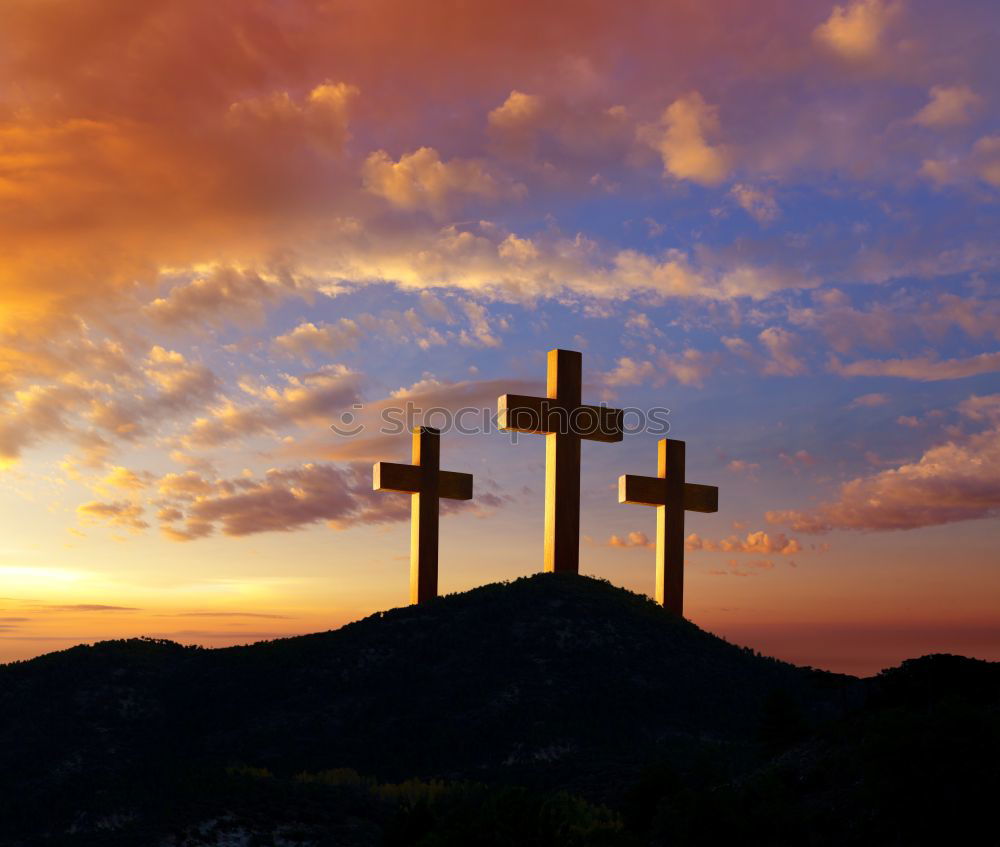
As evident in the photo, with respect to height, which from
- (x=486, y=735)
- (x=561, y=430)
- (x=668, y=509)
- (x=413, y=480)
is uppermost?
(x=561, y=430)

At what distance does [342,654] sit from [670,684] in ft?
25.0

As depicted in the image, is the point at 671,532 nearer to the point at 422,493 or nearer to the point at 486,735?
the point at 422,493

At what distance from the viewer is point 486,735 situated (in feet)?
72.1

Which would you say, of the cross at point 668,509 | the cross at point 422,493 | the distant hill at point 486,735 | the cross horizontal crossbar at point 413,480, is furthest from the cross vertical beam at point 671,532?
the cross at point 422,493

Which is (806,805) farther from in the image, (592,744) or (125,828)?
(125,828)

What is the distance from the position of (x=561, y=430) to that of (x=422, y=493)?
4205 mm

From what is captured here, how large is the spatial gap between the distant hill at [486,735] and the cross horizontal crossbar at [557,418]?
385cm

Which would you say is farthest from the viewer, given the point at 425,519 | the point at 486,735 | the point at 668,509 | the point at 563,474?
the point at 668,509

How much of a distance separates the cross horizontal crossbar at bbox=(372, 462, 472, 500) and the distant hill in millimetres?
2686

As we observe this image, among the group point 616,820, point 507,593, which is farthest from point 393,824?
point 507,593

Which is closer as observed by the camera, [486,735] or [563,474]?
[486,735]

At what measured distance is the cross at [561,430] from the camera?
28078 mm

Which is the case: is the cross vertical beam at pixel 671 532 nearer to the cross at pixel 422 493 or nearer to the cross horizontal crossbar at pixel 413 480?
the cross horizontal crossbar at pixel 413 480

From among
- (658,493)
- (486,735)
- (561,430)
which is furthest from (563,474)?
(486,735)
